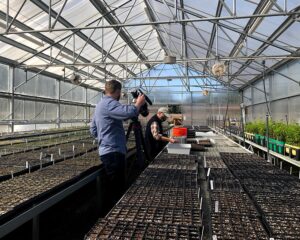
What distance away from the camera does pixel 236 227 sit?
3.52 feet

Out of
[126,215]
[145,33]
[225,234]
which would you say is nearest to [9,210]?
[126,215]

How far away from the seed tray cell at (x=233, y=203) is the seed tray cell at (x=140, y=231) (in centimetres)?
24

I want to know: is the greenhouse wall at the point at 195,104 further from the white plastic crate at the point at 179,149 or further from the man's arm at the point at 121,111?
the man's arm at the point at 121,111

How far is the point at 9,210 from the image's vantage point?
4.13ft

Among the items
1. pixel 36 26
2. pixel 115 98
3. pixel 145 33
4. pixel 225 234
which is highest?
pixel 145 33

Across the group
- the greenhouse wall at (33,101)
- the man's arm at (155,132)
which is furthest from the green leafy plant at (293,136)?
the greenhouse wall at (33,101)

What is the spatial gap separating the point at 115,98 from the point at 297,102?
8343 millimetres

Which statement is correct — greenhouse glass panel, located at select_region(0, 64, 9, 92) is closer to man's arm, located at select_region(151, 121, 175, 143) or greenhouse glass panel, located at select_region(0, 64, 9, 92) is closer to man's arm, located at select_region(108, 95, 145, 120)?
man's arm, located at select_region(151, 121, 175, 143)

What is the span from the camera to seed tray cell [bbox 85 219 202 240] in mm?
1023

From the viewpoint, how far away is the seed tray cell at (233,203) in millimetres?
1232

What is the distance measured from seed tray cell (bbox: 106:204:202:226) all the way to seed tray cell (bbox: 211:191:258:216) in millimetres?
126

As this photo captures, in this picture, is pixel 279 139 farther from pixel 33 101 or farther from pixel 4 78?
pixel 33 101

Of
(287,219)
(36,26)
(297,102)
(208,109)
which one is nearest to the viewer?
(287,219)

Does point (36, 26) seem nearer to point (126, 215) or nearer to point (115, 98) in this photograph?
point (115, 98)
